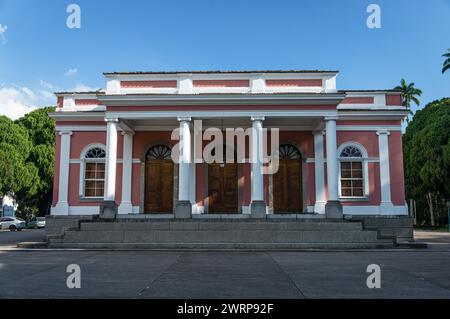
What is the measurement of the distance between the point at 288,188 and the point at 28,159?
2885 centimetres

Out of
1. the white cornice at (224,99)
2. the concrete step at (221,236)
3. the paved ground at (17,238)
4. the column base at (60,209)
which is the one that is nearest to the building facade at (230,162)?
the column base at (60,209)

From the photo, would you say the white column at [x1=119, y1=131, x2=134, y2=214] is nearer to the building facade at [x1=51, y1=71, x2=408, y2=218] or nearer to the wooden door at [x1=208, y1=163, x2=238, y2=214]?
the building facade at [x1=51, y1=71, x2=408, y2=218]

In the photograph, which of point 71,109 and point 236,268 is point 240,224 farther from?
point 71,109

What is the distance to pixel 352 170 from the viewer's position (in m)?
17.8

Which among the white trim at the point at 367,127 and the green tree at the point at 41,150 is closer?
the white trim at the point at 367,127

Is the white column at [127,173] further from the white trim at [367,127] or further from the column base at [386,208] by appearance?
the column base at [386,208]

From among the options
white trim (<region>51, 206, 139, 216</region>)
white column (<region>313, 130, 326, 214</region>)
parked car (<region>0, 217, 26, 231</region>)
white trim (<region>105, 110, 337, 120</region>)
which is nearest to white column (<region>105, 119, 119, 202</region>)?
white trim (<region>105, 110, 337, 120</region>)

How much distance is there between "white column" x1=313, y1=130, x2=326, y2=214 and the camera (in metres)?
17.3

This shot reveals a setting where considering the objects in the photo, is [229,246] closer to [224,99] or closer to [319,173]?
[224,99]

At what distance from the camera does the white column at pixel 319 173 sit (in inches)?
680

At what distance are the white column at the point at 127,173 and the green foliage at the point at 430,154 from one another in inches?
791
